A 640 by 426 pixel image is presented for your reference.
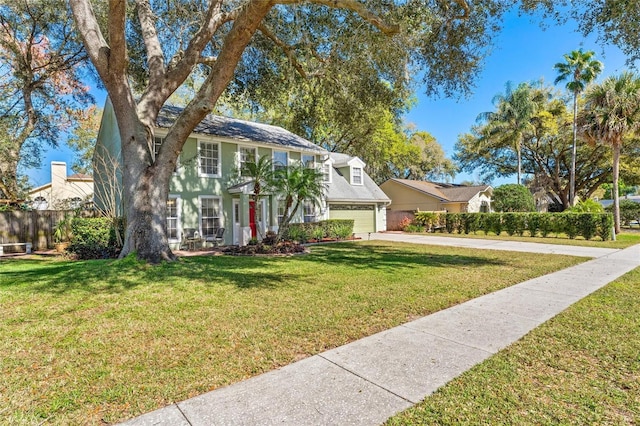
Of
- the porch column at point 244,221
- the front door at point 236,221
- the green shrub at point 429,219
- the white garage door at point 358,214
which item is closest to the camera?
the porch column at point 244,221

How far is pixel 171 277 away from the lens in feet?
24.0

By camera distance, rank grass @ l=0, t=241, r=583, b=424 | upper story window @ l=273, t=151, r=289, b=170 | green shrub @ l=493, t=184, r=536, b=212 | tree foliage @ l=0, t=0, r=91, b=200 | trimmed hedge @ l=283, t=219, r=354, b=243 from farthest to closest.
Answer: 1. green shrub @ l=493, t=184, r=536, b=212
2. upper story window @ l=273, t=151, r=289, b=170
3. trimmed hedge @ l=283, t=219, r=354, b=243
4. tree foliage @ l=0, t=0, r=91, b=200
5. grass @ l=0, t=241, r=583, b=424

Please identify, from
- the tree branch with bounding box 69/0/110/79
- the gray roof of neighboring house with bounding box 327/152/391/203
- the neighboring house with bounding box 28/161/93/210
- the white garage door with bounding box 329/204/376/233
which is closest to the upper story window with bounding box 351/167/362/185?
the gray roof of neighboring house with bounding box 327/152/391/203

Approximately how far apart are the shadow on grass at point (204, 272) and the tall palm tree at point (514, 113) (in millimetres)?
22398

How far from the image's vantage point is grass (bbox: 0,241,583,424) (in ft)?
9.45

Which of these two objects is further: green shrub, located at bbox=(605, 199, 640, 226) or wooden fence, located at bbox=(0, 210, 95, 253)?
green shrub, located at bbox=(605, 199, 640, 226)

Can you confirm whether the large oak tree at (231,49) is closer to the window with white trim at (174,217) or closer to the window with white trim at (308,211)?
the window with white trim at (174,217)

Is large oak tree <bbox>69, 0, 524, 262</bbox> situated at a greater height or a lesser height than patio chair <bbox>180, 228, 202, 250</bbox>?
greater

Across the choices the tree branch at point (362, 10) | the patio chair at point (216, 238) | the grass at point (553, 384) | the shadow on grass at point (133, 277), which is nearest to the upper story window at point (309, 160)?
the patio chair at point (216, 238)

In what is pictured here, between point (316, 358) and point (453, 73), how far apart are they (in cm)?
995

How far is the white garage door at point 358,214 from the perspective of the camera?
2138 centimetres

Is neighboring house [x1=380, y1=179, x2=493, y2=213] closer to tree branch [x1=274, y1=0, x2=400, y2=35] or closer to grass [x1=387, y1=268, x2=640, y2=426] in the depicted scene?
tree branch [x1=274, y1=0, x2=400, y2=35]

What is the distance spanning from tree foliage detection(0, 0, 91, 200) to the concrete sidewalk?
1886 cm

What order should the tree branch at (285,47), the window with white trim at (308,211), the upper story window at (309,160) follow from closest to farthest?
the tree branch at (285,47) → the upper story window at (309,160) → the window with white trim at (308,211)
